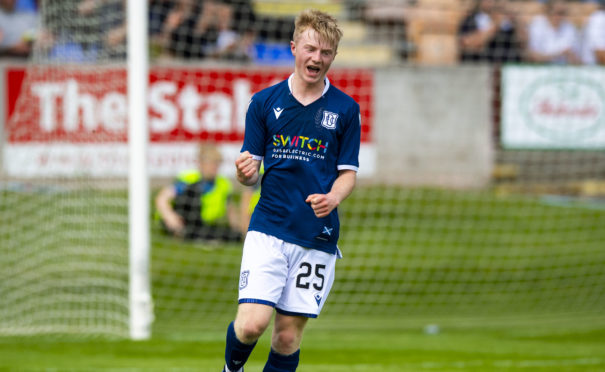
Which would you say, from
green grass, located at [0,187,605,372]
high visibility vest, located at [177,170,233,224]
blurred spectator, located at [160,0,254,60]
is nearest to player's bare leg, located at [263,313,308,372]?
green grass, located at [0,187,605,372]

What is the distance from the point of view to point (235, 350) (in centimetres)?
454

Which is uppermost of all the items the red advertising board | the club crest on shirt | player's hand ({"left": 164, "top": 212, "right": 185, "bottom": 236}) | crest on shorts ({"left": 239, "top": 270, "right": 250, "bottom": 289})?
the club crest on shirt

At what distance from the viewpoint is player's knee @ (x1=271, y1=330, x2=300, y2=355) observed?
4.56 m

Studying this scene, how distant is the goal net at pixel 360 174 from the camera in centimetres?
926

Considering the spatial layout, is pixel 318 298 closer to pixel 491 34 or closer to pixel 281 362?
pixel 281 362

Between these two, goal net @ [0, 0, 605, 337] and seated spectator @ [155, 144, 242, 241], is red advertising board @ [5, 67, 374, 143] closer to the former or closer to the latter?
goal net @ [0, 0, 605, 337]

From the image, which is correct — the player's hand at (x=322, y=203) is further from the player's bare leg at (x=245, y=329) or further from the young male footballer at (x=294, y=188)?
the player's bare leg at (x=245, y=329)

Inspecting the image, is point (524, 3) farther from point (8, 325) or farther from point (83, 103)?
point (8, 325)

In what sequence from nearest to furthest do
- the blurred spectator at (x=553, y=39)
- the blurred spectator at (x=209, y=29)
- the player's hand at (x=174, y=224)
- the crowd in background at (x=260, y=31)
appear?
the player's hand at (x=174, y=224)
the blurred spectator at (x=209, y=29)
the crowd in background at (x=260, y=31)
the blurred spectator at (x=553, y=39)

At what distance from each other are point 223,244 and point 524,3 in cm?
549

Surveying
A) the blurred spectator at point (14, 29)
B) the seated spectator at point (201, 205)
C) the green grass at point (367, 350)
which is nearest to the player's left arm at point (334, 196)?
the green grass at point (367, 350)

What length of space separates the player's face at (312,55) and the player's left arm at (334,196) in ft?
1.60

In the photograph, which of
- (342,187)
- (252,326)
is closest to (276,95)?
(342,187)

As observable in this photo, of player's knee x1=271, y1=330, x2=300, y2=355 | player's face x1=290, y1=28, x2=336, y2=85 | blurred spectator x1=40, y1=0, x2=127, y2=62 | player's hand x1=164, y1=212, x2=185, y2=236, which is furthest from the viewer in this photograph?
player's hand x1=164, y1=212, x2=185, y2=236
